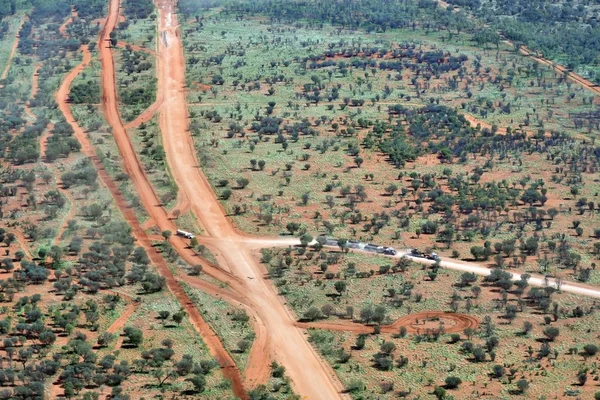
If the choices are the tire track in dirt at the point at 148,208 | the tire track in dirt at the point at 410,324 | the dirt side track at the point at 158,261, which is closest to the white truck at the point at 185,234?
the tire track in dirt at the point at 148,208

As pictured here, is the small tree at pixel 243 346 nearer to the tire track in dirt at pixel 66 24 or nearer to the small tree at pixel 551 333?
the small tree at pixel 551 333

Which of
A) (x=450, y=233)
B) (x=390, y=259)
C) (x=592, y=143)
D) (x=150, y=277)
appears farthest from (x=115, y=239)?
(x=592, y=143)

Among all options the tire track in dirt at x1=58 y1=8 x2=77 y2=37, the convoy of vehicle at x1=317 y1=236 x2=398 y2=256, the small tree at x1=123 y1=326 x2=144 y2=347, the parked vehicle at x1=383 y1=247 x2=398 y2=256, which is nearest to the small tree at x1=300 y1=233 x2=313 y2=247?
the convoy of vehicle at x1=317 y1=236 x2=398 y2=256

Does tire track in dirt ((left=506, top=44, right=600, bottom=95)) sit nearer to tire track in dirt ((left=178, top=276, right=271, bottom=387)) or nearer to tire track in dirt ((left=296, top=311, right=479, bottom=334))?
tire track in dirt ((left=296, top=311, right=479, bottom=334))

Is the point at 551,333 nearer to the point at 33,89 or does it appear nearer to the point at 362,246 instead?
the point at 362,246

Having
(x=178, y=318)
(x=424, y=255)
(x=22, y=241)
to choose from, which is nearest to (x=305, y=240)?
(x=424, y=255)

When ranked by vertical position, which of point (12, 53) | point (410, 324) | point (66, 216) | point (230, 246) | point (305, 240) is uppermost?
point (12, 53)

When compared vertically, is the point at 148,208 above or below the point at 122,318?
above
